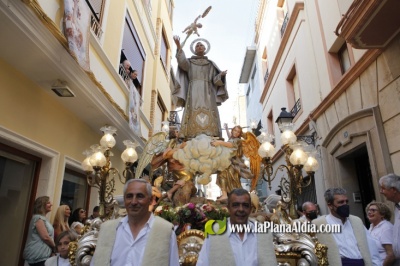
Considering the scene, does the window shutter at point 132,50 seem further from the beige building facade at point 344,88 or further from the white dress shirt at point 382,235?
the white dress shirt at point 382,235

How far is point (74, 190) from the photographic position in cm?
597

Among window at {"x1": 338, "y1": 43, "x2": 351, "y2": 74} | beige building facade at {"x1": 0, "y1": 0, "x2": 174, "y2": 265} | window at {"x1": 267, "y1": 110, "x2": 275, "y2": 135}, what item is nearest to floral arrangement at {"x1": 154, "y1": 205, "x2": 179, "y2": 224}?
beige building facade at {"x1": 0, "y1": 0, "x2": 174, "y2": 265}

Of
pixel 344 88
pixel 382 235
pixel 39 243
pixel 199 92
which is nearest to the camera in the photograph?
pixel 382 235

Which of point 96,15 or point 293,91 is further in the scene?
point 293,91

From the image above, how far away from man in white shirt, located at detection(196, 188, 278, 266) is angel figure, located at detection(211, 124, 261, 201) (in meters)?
1.78

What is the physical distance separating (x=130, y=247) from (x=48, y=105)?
3.58 metres

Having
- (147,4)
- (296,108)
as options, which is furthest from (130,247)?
(147,4)

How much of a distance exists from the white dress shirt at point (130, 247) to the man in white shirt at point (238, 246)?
0.23 m

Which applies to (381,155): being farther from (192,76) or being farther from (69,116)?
(69,116)

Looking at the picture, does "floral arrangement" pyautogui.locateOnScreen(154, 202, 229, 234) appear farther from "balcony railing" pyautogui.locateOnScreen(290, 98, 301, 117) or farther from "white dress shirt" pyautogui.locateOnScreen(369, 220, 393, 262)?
"balcony railing" pyautogui.locateOnScreen(290, 98, 301, 117)

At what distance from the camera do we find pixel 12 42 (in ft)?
11.3

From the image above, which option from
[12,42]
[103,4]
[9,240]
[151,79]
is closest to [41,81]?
[12,42]

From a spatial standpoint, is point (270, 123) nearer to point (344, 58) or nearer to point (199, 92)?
point (344, 58)

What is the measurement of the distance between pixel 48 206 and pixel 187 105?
8.73ft
